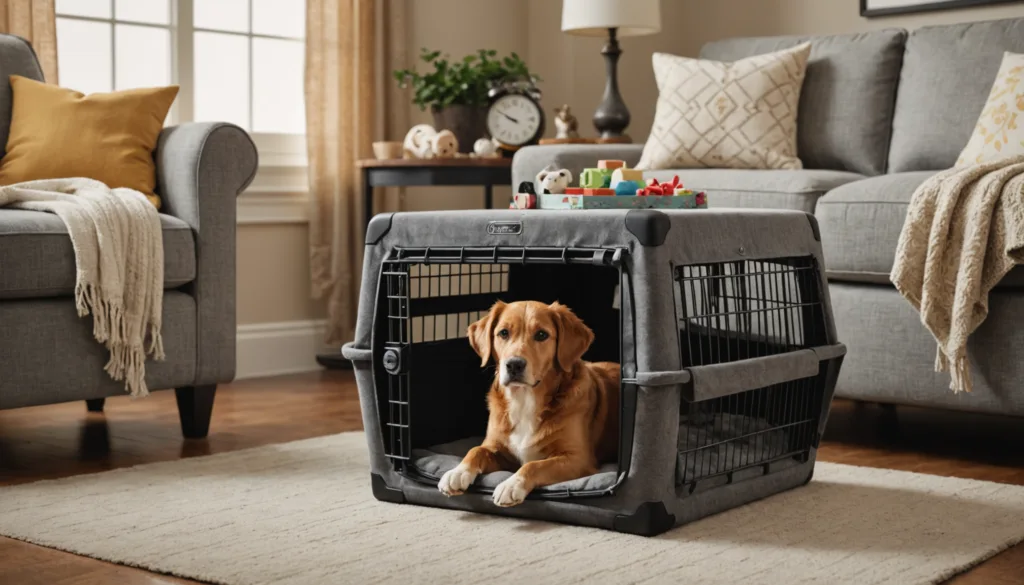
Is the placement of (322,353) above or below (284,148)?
below

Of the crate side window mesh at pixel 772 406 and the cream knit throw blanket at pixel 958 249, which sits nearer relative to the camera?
the crate side window mesh at pixel 772 406

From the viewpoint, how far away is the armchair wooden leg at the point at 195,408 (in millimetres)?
2969

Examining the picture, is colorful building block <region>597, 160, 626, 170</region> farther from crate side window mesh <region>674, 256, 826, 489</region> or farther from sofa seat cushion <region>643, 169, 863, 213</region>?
sofa seat cushion <region>643, 169, 863, 213</region>

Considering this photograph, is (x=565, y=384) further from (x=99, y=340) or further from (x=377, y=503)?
(x=99, y=340)

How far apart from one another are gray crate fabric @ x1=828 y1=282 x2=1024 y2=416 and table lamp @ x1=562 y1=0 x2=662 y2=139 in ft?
4.98

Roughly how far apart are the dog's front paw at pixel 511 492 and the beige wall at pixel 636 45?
306 cm

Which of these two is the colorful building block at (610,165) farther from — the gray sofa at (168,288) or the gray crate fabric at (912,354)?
the gray sofa at (168,288)

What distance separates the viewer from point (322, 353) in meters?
4.48

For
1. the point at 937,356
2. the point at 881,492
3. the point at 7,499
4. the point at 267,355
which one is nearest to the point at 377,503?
the point at 7,499

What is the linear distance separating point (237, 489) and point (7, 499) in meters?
0.40

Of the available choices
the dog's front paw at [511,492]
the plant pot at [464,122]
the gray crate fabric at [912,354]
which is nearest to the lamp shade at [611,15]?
the plant pot at [464,122]

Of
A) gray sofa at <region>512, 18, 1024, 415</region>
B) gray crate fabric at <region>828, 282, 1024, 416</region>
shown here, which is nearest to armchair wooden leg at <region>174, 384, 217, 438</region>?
gray sofa at <region>512, 18, 1024, 415</region>

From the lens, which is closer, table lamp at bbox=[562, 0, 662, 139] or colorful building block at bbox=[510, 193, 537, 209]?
colorful building block at bbox=[510, 193, 537, 209]

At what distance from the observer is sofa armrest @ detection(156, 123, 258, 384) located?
289 cm
